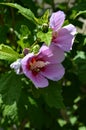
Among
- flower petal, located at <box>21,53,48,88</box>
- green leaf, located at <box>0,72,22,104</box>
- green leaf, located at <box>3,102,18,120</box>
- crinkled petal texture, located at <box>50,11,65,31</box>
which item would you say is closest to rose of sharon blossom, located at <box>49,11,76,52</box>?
crinkled petal texture, located at <box>50,11,65,31</box>

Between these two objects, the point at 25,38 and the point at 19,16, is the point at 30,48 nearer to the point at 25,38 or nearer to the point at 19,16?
the point at 25,38

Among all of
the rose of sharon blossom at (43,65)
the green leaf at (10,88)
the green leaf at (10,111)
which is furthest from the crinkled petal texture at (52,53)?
the green leaf at (10,111)

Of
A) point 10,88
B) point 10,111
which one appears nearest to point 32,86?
point 10,88

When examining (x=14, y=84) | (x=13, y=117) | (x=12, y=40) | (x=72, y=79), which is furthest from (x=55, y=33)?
(x=72, y=79)

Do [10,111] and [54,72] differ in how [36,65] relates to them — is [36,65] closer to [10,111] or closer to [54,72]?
[54,72]

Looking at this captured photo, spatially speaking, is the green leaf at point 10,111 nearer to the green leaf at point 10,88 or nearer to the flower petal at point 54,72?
the green leaf at point 10,88

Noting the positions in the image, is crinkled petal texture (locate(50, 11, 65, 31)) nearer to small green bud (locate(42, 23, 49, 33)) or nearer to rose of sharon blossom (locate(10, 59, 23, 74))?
small green bud (locate(42, 23, 49, 33))
